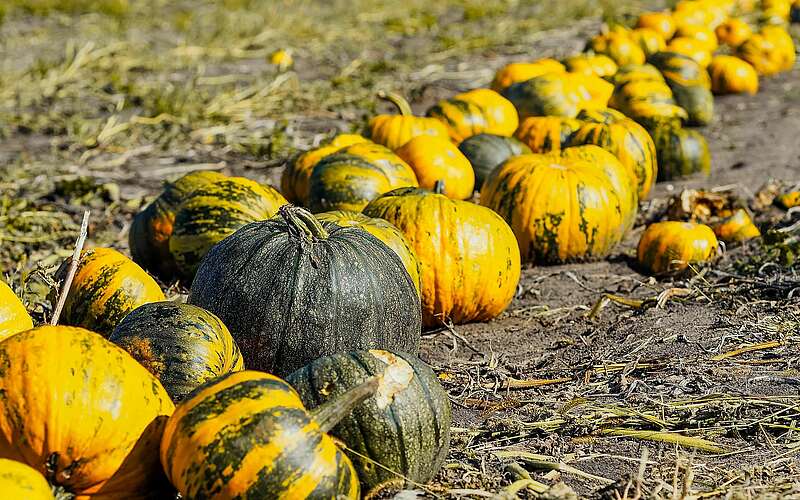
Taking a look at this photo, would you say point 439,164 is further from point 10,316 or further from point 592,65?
point 592,65

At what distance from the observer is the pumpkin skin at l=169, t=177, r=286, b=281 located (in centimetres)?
563

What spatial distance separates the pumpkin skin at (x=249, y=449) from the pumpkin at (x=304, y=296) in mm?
1259

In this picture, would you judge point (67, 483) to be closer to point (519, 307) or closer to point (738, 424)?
point (738, 424)

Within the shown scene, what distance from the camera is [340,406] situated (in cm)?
301

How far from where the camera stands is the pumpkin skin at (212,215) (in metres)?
5.63

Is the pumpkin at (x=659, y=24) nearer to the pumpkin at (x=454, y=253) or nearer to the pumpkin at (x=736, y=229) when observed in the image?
the pumpkin at (x=736, y=229)

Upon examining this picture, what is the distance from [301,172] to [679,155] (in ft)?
11.2

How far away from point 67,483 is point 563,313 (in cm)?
327

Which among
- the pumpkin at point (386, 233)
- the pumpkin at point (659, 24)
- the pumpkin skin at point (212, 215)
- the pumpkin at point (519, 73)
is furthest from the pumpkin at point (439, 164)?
the pumpkin at point (659, 24)

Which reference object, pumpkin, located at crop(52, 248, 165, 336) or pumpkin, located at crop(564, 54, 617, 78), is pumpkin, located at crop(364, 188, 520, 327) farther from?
pumpkin, located at crop(564, 54, 617, 78)

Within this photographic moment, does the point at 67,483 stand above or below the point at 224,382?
below

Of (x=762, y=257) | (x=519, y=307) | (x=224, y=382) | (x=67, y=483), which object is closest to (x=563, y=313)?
(x=519, y=307)

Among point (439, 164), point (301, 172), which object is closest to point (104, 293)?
point (301, 172)

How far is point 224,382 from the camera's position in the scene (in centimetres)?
306
